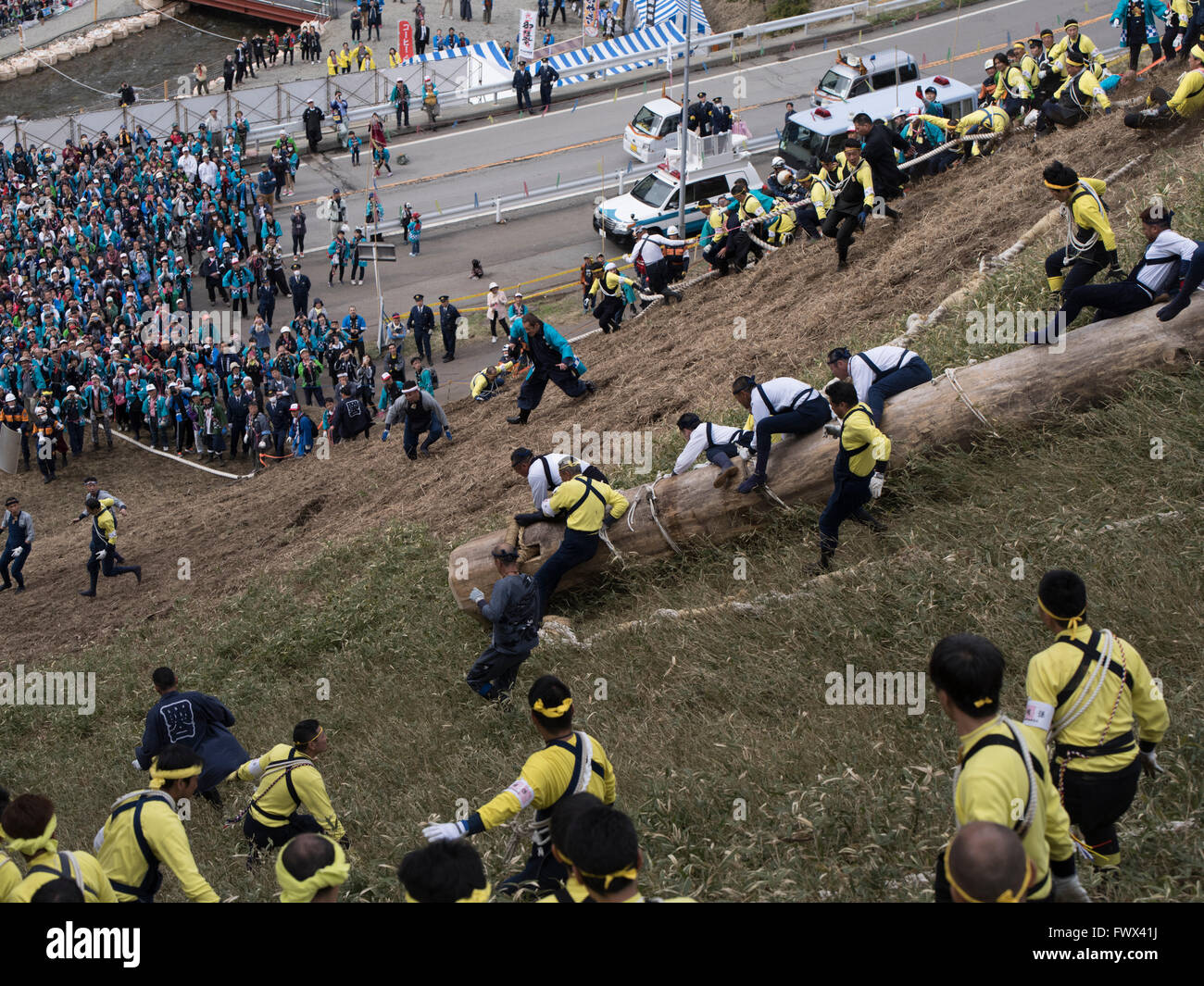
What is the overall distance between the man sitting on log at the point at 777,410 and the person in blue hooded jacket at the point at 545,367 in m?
5.53

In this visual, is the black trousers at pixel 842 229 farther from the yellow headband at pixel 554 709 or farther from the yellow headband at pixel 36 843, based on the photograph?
the yellow headband at pixel 36 843

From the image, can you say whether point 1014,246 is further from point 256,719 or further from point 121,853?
point 121,853

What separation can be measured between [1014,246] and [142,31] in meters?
49.5

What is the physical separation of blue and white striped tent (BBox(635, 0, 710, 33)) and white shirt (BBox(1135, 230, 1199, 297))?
110 ft

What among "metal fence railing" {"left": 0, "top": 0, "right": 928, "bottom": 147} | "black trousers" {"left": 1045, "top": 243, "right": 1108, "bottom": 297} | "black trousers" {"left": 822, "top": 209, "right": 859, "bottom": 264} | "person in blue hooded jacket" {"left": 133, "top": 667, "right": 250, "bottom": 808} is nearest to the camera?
"person in blue hooded jacket" {"left": 133, "top": 667, "right": 250, "bottom": 808}

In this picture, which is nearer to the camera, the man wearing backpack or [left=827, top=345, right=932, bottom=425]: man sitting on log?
[left=827, top=345, right=932, bottom=425]: man sitting on log

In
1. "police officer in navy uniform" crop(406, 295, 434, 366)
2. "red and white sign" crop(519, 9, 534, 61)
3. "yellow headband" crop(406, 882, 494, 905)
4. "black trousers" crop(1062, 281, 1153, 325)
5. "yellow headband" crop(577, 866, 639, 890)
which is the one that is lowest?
"police officer in navy uniform" crop(406, 295, 434, 366)

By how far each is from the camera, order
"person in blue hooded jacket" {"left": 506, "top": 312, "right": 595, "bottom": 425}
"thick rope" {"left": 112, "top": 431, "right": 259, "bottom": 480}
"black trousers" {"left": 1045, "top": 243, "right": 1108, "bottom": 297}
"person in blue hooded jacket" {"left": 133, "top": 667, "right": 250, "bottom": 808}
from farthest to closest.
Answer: "thick rope" {"left": 112, "top": 431, "right": 259, "bottom": 480} < "person in blue hooded jacket" {"left": 506, "top": 312, "right": 595, "bottom": 425} < "black trousers" {"left": 1045, "top": 243, "right": 1108, "bottom": 297} < "person in blue hooded jacket" {"left": 133, "top": 667, "right": 250, "bottom": 808}

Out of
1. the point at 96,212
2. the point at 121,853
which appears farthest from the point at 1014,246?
the point at 96,212

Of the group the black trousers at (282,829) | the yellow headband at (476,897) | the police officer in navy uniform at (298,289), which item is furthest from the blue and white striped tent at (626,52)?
the yellow headband at (476,897)

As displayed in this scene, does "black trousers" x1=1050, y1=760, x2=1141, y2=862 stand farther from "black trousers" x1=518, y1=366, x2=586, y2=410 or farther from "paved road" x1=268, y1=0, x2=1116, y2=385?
"paved road" x1=268, y1=0, x2=1116, y2=385

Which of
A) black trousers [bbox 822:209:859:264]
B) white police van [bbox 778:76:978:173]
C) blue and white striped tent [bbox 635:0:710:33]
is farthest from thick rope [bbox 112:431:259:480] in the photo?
blue and white striped tent [bbox 635:0:710:33]

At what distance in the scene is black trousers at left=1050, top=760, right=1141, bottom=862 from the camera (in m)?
5.34

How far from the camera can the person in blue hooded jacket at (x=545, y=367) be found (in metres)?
15.4
